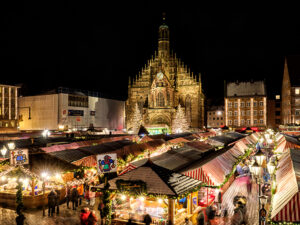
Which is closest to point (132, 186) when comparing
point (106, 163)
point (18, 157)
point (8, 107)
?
point (106, 163)

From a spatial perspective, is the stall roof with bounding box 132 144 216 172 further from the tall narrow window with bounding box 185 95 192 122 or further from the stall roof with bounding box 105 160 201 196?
the tall narrow window with bounding box 185 95 192 122

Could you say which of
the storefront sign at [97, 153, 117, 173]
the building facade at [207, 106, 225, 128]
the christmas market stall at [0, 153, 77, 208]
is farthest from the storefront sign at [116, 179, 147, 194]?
the building facade at [207, 106, 225, 128]

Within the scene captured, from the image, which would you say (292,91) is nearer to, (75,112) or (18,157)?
(75,112)

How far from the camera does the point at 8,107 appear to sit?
60.8 meters

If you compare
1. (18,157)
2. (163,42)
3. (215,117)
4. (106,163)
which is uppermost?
(163,42)

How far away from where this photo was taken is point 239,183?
61.8ft

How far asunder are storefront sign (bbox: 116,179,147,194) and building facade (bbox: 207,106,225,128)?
7374 cm

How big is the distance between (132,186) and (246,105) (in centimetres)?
6627

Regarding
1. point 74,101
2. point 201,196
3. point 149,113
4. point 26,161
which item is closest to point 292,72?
point 149,113

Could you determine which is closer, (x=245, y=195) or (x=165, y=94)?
(x=245, y=195)

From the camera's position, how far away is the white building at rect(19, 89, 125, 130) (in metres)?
63.2

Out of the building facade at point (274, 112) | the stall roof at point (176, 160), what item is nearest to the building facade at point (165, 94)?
the building facade at point (274, 112)

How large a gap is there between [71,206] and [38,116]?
2252 inches

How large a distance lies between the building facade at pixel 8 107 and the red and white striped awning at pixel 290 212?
204 feet
